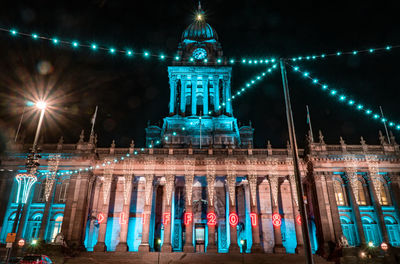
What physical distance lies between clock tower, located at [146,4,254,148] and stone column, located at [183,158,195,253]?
343 inches

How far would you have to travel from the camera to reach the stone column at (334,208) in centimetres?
3388

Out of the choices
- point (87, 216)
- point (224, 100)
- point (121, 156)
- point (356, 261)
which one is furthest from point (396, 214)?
point (87, 216)

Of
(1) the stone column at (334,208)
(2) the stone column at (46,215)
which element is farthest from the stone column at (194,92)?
(2) the stone column at (46,215)

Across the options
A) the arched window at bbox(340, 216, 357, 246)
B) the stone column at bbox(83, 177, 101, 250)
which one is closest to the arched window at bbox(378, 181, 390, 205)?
the arched window at bbox(340, 216, 357, 246)

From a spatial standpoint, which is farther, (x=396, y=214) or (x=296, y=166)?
(x=396, y=214)

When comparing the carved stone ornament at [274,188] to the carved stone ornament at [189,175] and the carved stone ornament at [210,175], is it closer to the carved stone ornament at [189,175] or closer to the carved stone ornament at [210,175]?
the carved stone ornament at [210,175]

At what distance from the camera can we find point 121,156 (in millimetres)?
38281

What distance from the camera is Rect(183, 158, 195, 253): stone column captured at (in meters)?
34.0

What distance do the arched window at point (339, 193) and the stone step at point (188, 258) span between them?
966 cm

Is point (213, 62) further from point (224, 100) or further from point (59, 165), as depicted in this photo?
point (59, 165)

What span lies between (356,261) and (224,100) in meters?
31.4

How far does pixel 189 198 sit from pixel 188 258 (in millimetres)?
7231

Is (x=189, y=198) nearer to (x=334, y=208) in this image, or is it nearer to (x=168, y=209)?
(x=168, y=209)

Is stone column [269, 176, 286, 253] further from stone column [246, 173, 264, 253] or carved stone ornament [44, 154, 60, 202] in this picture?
carved stone ornament [44, 154, 60, 202]
